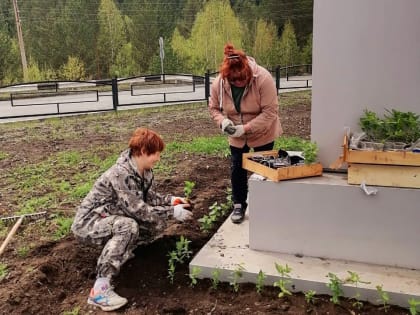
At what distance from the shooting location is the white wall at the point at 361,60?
343cm

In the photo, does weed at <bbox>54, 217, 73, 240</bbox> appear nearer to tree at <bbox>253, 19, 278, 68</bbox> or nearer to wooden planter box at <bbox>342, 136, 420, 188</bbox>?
wooden planter box at <bbox>342, 136, 420, 188</bbox>

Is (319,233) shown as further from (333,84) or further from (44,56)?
(44,56)

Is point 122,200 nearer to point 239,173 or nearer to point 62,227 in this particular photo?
point 239,173

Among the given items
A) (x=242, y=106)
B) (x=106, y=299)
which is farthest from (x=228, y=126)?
(x=106, y=299)

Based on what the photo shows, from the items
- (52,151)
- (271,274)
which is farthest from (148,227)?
(52,151)

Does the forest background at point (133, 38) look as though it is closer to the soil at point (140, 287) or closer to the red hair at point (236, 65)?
the soil at point (140, 287)

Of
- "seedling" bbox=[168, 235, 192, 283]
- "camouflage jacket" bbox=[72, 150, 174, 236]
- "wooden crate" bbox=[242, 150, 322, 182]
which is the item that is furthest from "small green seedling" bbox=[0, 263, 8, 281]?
"wooden crate" bbox=[242, 150, 322, 182]

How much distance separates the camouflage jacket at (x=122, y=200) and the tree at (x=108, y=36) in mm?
30283

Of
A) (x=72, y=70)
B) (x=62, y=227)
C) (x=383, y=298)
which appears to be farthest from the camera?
(x=72, y=70)

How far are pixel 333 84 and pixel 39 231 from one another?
2936 millimetres

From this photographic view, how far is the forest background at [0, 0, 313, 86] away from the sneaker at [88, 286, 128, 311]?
2668 cm

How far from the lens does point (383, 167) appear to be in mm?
3369

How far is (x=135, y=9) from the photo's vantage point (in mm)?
36938

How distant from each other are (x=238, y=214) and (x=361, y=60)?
162cm
